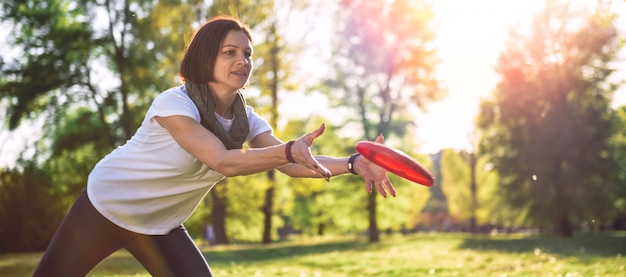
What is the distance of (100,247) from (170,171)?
2.12 feet

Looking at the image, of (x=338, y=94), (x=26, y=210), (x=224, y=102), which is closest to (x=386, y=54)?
(x=338, y=94)

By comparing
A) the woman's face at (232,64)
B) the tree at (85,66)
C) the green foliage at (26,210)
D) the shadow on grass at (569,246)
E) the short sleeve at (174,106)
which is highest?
the tree at (85,66)

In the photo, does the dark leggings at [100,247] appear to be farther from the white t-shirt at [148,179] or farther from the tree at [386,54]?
the tree at [386,54]

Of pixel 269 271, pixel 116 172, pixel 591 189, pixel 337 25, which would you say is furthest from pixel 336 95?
pixel 116 172

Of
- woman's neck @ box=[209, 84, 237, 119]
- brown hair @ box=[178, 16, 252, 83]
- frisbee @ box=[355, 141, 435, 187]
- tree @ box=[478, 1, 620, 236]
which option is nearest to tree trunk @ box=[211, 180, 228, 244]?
tree @ box=[478, 1, 620, 236]

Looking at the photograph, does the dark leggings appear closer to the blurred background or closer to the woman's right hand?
the woman's right hand

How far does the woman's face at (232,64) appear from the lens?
3.71m

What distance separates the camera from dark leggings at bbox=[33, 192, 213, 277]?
3.78 meters

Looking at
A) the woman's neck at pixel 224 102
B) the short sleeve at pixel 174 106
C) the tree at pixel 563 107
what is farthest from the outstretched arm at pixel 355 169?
the tree at pixel 563 107

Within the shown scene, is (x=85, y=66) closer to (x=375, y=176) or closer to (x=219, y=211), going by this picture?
(x=219, y=211)

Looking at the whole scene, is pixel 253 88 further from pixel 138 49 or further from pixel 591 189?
pixel 591 189

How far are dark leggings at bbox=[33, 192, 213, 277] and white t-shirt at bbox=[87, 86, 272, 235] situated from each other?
87mm

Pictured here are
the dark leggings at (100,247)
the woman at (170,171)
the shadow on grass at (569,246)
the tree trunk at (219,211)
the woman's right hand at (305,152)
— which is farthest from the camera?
the tree trunk at (219,211)

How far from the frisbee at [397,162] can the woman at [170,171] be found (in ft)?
1.16
